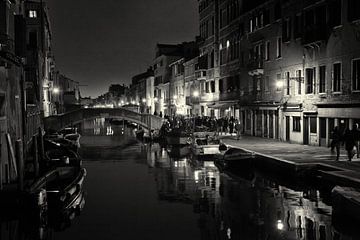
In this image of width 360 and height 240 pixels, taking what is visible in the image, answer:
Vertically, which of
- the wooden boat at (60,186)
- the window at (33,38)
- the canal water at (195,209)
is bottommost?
the canal water at (195,209)

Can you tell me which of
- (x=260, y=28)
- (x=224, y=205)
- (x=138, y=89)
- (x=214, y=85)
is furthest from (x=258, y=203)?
(x=138, y=89)

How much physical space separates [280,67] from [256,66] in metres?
4.02

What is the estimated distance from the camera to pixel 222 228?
44.3 ft

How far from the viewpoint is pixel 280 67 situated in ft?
95.9

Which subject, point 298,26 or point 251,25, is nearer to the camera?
point 298,26

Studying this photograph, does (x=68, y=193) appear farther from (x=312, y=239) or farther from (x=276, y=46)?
(x=276, y=46)

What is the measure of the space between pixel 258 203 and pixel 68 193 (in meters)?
6.99

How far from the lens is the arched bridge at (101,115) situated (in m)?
44.3

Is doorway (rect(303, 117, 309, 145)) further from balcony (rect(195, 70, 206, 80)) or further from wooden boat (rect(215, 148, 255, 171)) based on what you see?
balcony (rect(195, 70, 206, 80))

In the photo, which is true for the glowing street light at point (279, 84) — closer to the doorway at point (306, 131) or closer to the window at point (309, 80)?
the window at point (309, 80)

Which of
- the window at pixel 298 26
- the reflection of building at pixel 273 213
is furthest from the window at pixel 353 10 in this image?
the reflection of building at pixel 273 213

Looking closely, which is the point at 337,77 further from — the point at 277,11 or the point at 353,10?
the point at 277,11

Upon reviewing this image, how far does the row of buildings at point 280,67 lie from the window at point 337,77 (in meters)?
0.05

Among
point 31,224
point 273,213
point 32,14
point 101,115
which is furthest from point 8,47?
point 32,14
